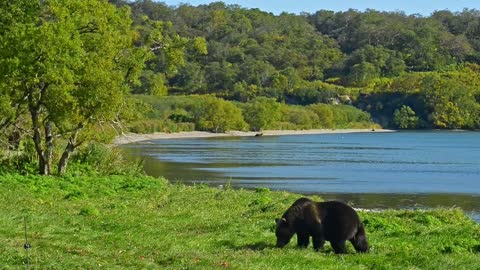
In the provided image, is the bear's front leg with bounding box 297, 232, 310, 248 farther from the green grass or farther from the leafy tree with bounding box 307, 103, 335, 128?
the leafy tree with bounding box 307, 103, 335, 128

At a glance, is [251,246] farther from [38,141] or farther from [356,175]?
[356,175]

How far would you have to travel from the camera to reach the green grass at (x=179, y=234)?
463 inches

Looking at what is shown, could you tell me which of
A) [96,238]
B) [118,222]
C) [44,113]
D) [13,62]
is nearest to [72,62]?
[13,62]

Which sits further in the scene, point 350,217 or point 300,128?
point 300,128

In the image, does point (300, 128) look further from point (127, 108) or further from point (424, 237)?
point (424, 237)

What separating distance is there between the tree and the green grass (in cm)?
369

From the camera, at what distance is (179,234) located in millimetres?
15594

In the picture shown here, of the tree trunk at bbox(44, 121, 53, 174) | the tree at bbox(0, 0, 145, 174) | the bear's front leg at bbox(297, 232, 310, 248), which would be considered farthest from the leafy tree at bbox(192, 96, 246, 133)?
the bear's front leg at bbox(297, 232, 310, 248)

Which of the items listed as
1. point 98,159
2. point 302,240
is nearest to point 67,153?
point 98,159

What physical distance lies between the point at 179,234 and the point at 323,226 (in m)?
3.36

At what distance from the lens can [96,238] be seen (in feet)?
47.1

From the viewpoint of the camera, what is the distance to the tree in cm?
2655

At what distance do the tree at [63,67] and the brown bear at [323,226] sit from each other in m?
14.9

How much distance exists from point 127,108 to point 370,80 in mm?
165995
